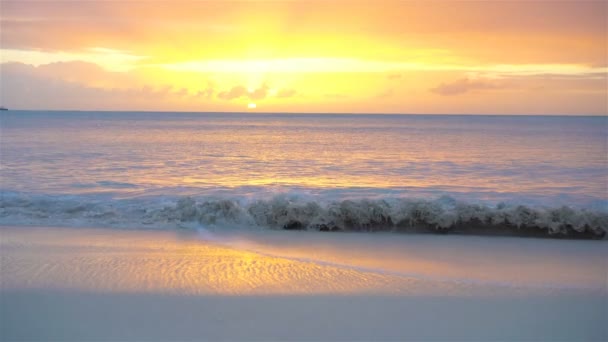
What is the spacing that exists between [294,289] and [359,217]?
12.4 feet

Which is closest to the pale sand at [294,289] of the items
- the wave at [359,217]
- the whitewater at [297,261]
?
the whitewater at [297,261]

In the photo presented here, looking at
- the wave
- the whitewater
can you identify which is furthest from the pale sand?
the wave

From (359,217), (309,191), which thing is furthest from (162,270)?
(309,191)

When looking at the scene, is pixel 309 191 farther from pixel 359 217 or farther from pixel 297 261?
pixel 297 261

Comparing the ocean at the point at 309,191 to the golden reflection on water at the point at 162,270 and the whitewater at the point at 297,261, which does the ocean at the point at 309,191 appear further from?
the golden reflection on water at the point at 162,270

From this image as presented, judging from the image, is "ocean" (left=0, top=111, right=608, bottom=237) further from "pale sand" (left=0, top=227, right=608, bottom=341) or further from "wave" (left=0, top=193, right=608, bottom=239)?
"pale sand" (left=0, top=227, right=608, bottom=341)

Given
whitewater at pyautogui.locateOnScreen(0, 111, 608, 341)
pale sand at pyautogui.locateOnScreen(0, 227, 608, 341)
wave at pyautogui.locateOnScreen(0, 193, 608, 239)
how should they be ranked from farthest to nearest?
wave at pyautogui.locateOnScreen(0, 193, 608, 239)
whitewater at pyautogui.locateOnScreen(0, 111, 608, 341)
pale sand at pyautogui.locateOnScreen(0, 227, 608, 341)

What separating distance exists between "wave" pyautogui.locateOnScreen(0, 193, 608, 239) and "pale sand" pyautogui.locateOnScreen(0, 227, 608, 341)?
0.95 metres

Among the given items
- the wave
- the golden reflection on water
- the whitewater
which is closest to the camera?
the whitewater

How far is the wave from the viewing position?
28.9ft

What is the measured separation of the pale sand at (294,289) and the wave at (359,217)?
0.95 m

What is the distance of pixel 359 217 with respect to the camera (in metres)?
9.05

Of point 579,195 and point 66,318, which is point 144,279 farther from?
point 579,195

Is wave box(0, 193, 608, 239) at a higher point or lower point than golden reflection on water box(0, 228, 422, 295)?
higher
